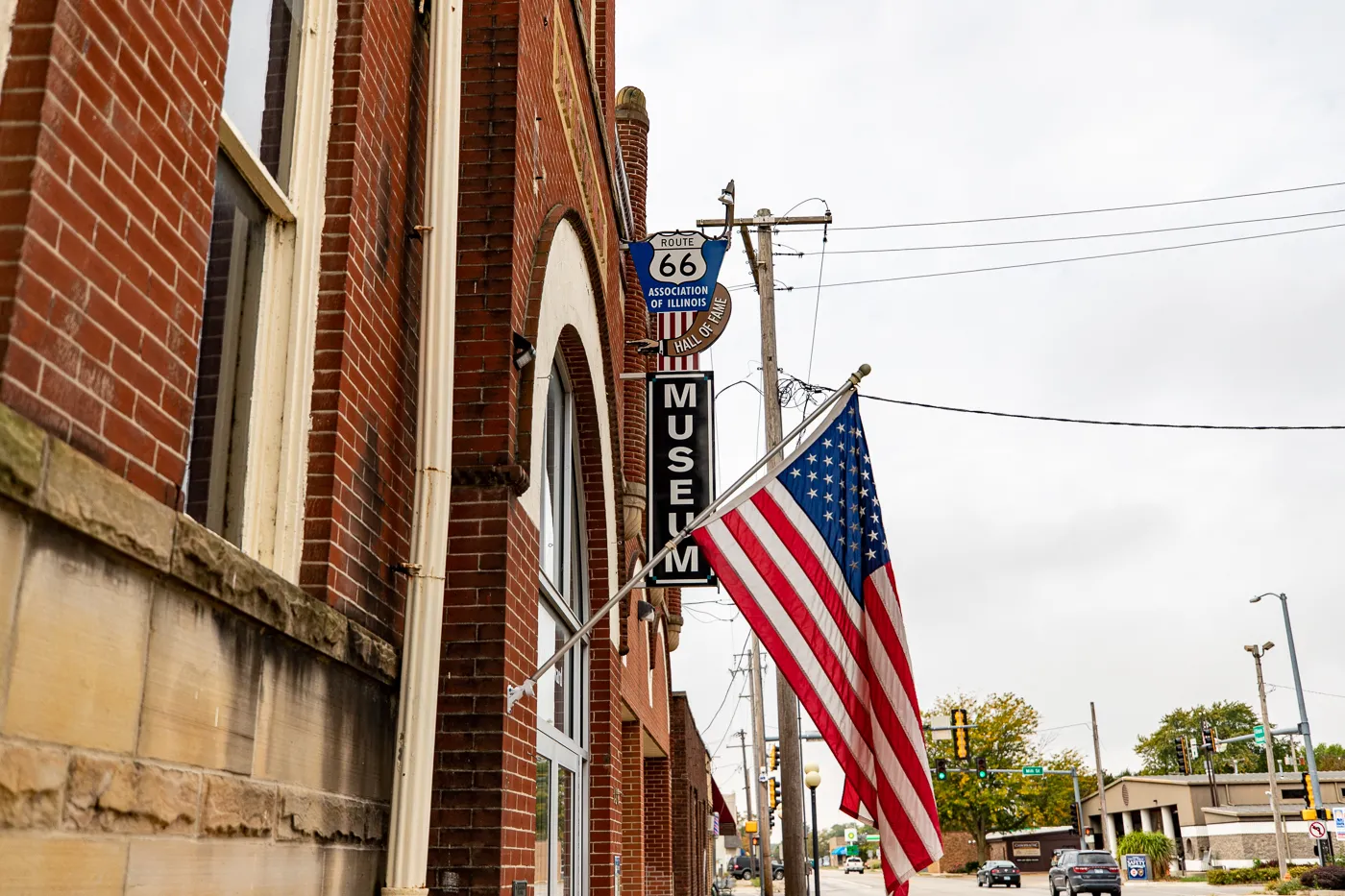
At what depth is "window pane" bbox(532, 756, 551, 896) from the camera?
8.22 m

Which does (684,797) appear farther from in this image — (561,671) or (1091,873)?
(1091,873)

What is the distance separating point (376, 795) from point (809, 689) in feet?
8.51

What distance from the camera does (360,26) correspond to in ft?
16.4

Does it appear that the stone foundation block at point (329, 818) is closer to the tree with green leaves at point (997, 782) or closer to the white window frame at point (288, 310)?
the white window frame at point (288, 310)

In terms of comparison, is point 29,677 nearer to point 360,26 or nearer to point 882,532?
point 360,26

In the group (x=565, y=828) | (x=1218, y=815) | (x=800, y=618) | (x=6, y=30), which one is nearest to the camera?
(x=6, y=30)

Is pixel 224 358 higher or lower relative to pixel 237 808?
higher

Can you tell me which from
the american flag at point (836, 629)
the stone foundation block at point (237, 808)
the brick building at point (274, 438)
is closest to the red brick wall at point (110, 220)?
the brick building at point (274, 438)

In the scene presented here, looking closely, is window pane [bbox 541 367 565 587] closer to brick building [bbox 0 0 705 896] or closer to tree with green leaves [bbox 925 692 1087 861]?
brick building [bbox 0 0 705 896]

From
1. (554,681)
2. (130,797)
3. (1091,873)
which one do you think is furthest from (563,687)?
(1091,873)

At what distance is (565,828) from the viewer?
9648mm

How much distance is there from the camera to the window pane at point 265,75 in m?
4.25

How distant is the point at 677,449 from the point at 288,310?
778 centimetres

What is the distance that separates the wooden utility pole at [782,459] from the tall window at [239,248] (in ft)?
34.1
